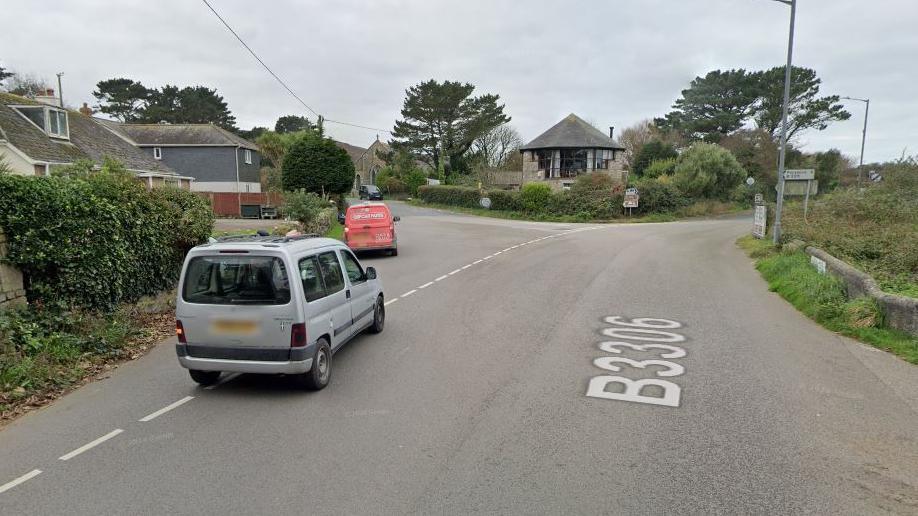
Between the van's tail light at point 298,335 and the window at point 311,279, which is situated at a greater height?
the window at point 311,279

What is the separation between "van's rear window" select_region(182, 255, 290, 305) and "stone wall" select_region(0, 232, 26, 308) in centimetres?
318

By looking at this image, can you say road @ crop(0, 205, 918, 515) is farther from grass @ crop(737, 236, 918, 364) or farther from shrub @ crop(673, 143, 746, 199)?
shrub @ crop(673, 143, 746, 199)

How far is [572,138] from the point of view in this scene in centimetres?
5409

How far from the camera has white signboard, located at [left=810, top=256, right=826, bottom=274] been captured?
11.9 meters

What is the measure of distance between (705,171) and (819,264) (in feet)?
107

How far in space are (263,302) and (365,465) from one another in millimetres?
2304

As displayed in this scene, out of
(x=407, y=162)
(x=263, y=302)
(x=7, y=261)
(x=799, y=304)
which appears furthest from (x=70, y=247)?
(x=407, y=162)

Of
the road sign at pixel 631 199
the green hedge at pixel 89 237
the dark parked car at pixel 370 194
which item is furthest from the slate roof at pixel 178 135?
the green hedge at pixel 89 237

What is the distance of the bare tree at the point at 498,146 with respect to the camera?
65875 mm

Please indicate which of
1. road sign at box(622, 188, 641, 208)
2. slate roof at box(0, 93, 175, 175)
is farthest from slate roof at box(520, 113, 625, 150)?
slate roof at box(0, 93, 175, 175)

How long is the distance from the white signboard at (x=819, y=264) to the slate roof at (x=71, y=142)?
2291 centimetres

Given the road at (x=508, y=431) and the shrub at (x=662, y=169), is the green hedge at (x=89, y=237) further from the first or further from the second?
the shrub at (x=662, y=169)

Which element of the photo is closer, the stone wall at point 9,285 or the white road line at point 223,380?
the white road line at point 223,380

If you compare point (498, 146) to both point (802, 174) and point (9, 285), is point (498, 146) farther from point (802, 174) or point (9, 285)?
point (9, 285)
